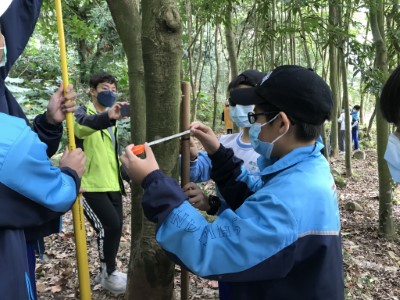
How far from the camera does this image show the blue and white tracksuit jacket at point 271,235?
4.10ft

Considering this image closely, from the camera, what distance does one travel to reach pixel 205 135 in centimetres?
201

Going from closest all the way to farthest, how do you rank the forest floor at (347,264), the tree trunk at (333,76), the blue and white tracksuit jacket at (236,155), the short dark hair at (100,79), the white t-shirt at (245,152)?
the blue and white tracksuit jacket at (236,155), the white t-shirt at (245,152), the forest floor at (347,264), the short dark hair at (100,79), the tree trunk at (333,76)

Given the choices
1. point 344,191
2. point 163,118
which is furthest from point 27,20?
point 344,191

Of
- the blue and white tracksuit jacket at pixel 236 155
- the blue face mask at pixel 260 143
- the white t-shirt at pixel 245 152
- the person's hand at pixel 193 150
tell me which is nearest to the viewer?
the blue face mask at pixel 260 143

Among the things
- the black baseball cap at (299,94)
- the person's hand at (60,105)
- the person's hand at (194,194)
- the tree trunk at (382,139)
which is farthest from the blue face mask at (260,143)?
the tree trunk at (382,139)

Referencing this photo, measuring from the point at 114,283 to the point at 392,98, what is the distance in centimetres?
285

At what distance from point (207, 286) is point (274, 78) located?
281 cm

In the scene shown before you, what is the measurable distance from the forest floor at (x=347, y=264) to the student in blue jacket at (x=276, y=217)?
2.35 metres

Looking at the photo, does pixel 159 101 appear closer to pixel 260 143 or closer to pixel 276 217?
pixel 260 143

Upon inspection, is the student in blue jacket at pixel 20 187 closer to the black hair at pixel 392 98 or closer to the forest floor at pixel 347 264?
the black hair at pixel 392 98

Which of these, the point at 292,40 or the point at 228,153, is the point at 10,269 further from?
the point at 292,40

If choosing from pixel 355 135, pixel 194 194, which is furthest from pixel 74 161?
pixel 355 135

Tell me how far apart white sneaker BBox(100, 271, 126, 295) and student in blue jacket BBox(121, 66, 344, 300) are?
7.25 ft

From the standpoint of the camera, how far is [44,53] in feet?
41.0
